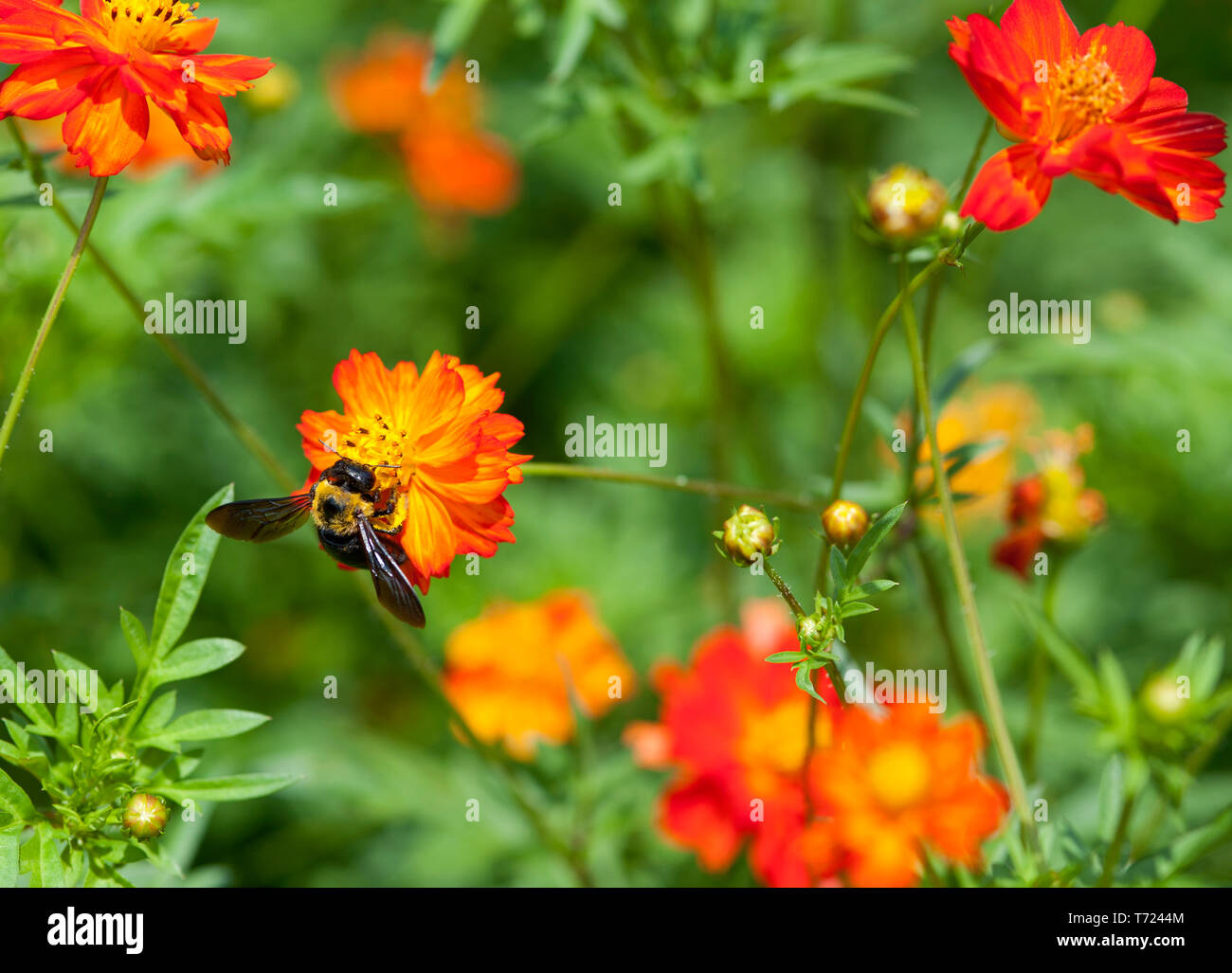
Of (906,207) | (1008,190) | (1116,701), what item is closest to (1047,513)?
(1116,701)

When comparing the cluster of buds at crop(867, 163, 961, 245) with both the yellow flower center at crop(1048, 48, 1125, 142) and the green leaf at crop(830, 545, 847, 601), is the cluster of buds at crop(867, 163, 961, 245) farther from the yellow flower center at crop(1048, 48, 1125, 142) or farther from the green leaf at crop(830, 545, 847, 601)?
the green leaf at crop(830, 545, 847, 601)

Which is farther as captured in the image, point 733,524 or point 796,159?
point 796,159

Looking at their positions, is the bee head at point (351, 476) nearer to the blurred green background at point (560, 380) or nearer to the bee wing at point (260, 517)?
the bee wing at point (260, 517)

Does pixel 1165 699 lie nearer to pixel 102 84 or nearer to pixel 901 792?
pixel 901 792
